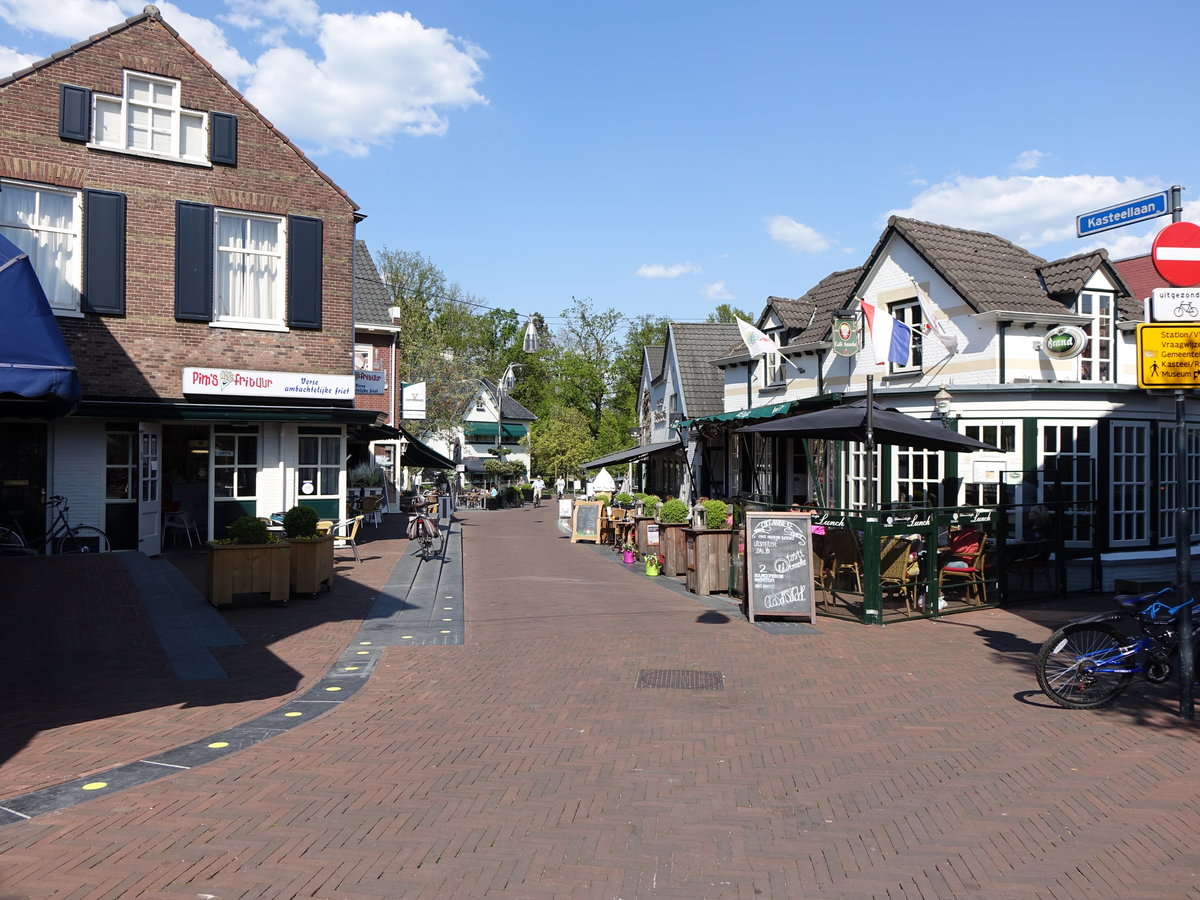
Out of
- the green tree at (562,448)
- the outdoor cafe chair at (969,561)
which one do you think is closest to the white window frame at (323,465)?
the outdoor cafe chair at (969,561)

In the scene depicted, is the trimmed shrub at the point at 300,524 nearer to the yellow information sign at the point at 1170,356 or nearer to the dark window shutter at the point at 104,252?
the dark window shutter at the point at 104,252

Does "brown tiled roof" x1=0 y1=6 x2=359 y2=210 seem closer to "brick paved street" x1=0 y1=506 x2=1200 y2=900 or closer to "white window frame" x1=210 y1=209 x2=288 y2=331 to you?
"white window frame" x1=210 y1=209 x2=288 y2=331

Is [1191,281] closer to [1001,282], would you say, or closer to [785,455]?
[1001,282]

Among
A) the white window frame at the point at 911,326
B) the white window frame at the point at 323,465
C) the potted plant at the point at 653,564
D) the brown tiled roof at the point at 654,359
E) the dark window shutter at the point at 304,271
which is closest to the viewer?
the potted plant at the point at 653,564

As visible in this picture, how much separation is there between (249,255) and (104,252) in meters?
2.54

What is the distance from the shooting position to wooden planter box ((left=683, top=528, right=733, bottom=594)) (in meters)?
13.9

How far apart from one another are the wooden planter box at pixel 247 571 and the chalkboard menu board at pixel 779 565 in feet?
19.4

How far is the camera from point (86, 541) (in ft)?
52.2

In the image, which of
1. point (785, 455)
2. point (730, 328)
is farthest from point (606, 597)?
point (730, 328)

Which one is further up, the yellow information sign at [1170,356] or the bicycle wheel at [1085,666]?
the yellow information sign at [1170,356]

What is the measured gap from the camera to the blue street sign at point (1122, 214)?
771cm

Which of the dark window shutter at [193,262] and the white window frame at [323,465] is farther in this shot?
the white window frame at [323,465]

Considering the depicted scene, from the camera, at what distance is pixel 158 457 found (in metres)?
17.2

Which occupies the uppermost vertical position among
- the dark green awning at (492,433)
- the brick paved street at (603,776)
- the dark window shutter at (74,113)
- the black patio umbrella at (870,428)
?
the dark window shutter at (74,113)
